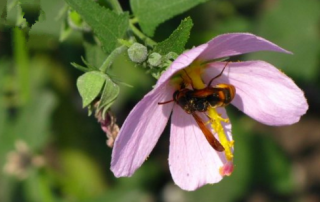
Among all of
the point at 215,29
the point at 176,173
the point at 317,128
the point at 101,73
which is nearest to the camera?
the point at 101,73

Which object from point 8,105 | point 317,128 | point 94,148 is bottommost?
point 317,128

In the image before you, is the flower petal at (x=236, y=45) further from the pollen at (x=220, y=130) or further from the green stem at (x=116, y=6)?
the green stem at (x=116, y=6)

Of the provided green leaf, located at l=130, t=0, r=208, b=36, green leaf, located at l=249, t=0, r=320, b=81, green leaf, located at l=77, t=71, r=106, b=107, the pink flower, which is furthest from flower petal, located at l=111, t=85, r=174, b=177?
green leaf, located at l=249, t=0, r=320, b=81

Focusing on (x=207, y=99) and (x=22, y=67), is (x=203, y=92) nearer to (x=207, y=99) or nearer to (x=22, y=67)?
(x=207, y=99)

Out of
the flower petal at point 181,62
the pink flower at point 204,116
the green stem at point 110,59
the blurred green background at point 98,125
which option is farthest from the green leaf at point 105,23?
the blurred green background at point 98,125

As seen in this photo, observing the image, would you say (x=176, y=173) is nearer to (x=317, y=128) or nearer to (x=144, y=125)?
(x=144, y=125)

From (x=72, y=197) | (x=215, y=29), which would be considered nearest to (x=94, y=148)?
(x=72, y=197)

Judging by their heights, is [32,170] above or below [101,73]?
below
